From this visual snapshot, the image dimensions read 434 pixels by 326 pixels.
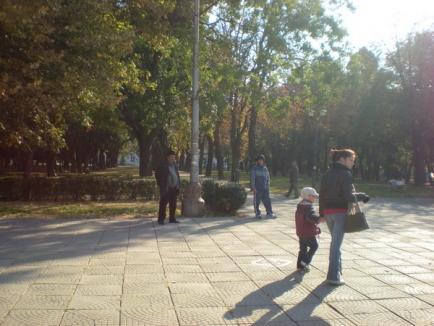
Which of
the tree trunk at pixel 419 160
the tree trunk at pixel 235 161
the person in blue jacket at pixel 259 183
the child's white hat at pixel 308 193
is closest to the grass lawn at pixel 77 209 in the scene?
the person in blue jacket at pixel 259 183

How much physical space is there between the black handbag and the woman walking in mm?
50

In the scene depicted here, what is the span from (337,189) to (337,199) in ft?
0.44

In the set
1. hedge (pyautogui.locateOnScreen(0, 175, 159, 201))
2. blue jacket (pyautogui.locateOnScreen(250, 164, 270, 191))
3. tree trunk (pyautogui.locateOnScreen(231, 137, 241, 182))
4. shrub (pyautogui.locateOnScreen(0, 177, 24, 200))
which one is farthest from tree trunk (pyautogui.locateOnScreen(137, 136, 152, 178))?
blue jacket (pyautogui.locateOnScreen(250, 164, 270, 191))

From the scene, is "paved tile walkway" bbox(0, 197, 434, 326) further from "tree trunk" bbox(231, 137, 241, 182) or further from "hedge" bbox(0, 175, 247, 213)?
"tree trunk" bbox(231, 137, 241, 182)

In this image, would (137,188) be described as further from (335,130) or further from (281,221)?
(335,130)

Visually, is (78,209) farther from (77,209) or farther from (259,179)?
(259,179)

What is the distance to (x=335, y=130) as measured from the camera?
49.8 metres

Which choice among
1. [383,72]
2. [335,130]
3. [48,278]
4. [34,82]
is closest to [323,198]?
[48,278]

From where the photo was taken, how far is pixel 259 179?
555 inches

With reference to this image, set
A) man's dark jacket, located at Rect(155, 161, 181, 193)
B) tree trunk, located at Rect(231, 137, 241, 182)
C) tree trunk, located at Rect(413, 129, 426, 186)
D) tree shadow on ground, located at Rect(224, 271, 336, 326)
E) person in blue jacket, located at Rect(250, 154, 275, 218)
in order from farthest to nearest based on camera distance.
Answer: tree trunk, located at Rect(413, 129, 426, 186) < tree trunk, located at Rect(231, 137, 241, 182) < person in blue jacket, located at Rect(250, 154, 275, 218) < man's dark jacket, located at Rect(155, 161, 181, 193) < tree shadow on ground, located at Rect(224, 271, 336, 326)

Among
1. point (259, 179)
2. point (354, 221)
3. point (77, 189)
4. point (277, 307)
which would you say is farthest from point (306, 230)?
point (77, 189)

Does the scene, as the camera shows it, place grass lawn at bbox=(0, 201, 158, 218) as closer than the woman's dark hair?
No

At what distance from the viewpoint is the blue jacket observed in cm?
1408

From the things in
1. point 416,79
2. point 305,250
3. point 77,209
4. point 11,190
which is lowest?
point 77,209
